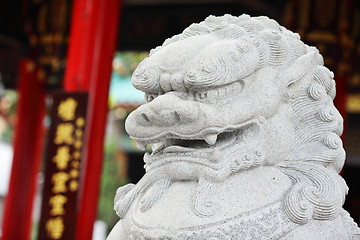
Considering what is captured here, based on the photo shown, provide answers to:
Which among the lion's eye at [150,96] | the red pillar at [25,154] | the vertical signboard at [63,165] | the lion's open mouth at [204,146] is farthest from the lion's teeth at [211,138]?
the red pillar at [25,154]

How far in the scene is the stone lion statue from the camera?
5.67 ft

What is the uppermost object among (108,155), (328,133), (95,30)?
(95,30)

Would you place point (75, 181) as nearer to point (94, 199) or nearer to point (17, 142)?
point (94, 199)

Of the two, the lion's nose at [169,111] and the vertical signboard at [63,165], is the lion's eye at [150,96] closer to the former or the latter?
the lion's nose at [169,111]

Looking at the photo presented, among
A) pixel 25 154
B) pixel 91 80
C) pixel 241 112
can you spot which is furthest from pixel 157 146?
pixel 25 154

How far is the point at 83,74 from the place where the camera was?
4578 mm

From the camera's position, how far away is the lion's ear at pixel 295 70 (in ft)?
6.22

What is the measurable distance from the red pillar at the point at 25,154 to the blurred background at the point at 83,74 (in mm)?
11

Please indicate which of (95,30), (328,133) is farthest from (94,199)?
(328,133)

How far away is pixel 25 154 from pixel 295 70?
5.87 meters

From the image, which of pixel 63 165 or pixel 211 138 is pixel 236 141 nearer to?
pixel 211 138

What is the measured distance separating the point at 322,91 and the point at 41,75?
19.8ft

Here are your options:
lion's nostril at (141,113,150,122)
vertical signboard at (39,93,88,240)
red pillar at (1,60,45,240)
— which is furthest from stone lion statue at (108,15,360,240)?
red pillar at (1,60,45,240)

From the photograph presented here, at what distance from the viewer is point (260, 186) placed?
1773 mm
